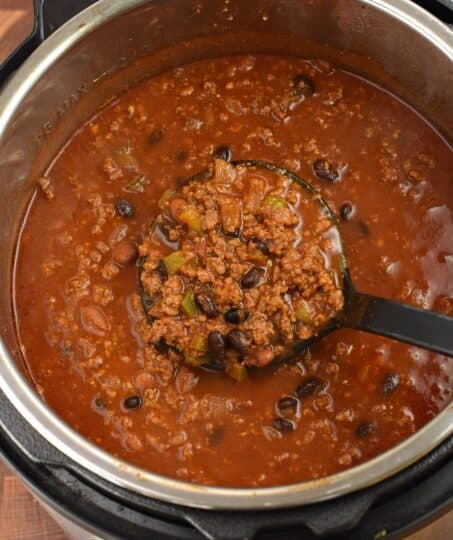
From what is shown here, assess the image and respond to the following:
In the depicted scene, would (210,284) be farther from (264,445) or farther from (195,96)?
(195,96)

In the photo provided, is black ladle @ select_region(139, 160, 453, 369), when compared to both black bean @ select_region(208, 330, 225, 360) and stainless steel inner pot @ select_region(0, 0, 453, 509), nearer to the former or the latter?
black bean @ select_region(208, 330, 225, 360)

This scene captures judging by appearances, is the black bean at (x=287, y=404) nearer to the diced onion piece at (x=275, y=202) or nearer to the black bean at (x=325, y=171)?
the diced onion piece at (x=275, y=202)

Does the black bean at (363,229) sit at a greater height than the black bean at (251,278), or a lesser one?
greater

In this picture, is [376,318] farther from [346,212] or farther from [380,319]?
[346,212]

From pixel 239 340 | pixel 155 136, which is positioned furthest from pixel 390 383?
pixel 155 136

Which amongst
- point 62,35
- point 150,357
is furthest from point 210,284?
point 62,35

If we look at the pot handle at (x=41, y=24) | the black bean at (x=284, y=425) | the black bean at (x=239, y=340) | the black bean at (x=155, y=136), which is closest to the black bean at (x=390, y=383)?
the black bean at (x=284, y=425)
